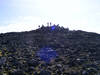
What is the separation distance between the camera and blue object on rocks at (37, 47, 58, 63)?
13823mm

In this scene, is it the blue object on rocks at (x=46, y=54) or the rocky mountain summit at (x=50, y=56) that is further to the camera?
the blue object on rocks at (x=46, y=54)

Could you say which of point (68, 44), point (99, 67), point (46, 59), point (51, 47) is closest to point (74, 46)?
point (68, 44)

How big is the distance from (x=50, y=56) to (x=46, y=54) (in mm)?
521

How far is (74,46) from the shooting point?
56.7ft

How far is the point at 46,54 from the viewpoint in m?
14.7

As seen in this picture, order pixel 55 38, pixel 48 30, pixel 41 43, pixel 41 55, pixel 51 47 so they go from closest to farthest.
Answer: pixel 41 55, pixel 51 47, pixel 41 43, pixel 55 38, pixel 48 30

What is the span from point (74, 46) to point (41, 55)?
4.30 metres

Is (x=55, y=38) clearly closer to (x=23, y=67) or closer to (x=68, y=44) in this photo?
(x=68, y=44)

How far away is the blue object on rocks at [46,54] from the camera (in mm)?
13823

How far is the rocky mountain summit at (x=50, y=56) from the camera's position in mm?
11281

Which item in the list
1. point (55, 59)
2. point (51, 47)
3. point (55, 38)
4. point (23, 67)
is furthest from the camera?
point (55, 38)

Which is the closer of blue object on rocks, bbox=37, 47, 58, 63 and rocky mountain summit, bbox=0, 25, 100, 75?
rocky mountain summit, bbox=0, 25, 100, 75

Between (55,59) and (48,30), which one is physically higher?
(48,30)

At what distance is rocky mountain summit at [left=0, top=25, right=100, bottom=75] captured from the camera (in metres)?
11.3
